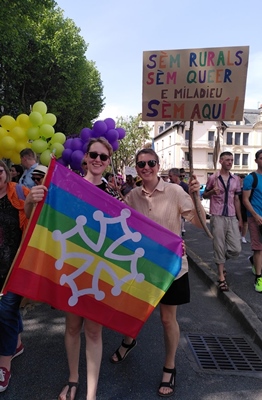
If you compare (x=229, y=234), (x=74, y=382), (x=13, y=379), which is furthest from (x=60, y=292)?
(x=229, y=234)

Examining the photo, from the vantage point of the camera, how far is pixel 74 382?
2600 mm

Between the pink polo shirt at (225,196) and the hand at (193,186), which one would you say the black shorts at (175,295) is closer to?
the hand at (193,186)

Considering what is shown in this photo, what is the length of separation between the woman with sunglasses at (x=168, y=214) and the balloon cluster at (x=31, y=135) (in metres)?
2.79


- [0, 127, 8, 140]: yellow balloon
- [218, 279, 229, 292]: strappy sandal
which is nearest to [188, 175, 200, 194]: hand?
[218, 279, 229, 292]: strappy sandal

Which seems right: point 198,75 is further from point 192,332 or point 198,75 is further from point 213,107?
point 192,332

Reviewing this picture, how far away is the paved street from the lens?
2645mm

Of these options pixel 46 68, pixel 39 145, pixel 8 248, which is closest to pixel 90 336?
pixel 8 248

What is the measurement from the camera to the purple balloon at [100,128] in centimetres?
577

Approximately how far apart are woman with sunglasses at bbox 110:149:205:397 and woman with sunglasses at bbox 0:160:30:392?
928 mm

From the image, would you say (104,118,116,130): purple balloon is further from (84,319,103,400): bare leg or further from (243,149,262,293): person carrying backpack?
(84,319,103,400): bare leg

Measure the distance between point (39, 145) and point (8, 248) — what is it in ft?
8.99

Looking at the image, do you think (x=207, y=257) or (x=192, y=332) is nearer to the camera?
(x=192, y=332)

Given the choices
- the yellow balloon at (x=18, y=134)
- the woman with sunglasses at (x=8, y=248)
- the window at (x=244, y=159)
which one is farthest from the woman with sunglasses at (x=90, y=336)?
the window at (x=244, y=159)

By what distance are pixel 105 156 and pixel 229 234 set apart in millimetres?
2882
